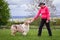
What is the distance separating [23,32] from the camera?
52.6ft

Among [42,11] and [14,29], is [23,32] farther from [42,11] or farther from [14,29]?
[42,11]

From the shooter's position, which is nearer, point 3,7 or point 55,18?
point 3,7

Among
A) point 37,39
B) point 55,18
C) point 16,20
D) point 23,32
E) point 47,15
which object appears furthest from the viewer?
point 55,18

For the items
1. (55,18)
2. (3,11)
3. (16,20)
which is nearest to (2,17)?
(3,11)

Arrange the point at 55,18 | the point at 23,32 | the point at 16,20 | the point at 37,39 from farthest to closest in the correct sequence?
the point at 55,18, the point at 16,20, the point at 23,32, the point at 37,39

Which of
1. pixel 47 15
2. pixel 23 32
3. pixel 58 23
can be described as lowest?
pixel 58 23

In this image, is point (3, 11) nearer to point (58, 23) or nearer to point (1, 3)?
point (1, 3)

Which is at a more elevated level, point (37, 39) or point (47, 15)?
point (47, 15)

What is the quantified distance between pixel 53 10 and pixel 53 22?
3337 mm

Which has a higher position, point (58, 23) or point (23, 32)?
point (23, 32)

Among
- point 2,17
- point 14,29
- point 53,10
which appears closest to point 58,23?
point 53,10

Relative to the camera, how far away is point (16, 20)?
34031 millimetres

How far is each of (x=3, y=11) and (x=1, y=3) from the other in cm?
70

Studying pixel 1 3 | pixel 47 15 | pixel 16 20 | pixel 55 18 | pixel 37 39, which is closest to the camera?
pixel 37 39
